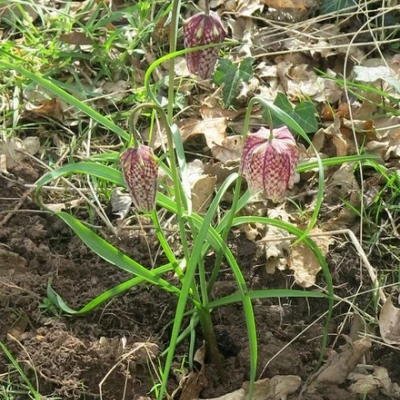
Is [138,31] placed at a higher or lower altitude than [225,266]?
higher

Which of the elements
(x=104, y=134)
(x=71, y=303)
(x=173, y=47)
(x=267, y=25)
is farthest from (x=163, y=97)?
(x=173, y=47)

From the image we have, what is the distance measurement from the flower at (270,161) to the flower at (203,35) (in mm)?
178

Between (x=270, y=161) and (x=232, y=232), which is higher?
(x=270, y=161)

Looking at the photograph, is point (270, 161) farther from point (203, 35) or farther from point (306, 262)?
point (306, 262)

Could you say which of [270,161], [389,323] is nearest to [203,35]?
[270,161]

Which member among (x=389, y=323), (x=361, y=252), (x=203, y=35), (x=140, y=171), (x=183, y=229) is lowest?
(x=389, y=323)

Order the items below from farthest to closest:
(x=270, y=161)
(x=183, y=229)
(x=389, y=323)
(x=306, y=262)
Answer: (x=306, y=262), (x=389, y=323), (x=183, y=229), (x=270, y=161)

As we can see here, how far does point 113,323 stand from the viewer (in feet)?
5.32

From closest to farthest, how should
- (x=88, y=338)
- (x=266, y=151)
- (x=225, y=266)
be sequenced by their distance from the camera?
(x=266, y=151) < (x=88, y=338) < (x=225, y=266)

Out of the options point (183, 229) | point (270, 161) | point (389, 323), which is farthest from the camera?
point (389, 323)

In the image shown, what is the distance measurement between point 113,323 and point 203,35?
2.12 feet

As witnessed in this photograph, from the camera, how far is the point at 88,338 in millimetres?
1573

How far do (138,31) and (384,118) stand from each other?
2.51ft

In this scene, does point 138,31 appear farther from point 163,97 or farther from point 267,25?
point 267,25
